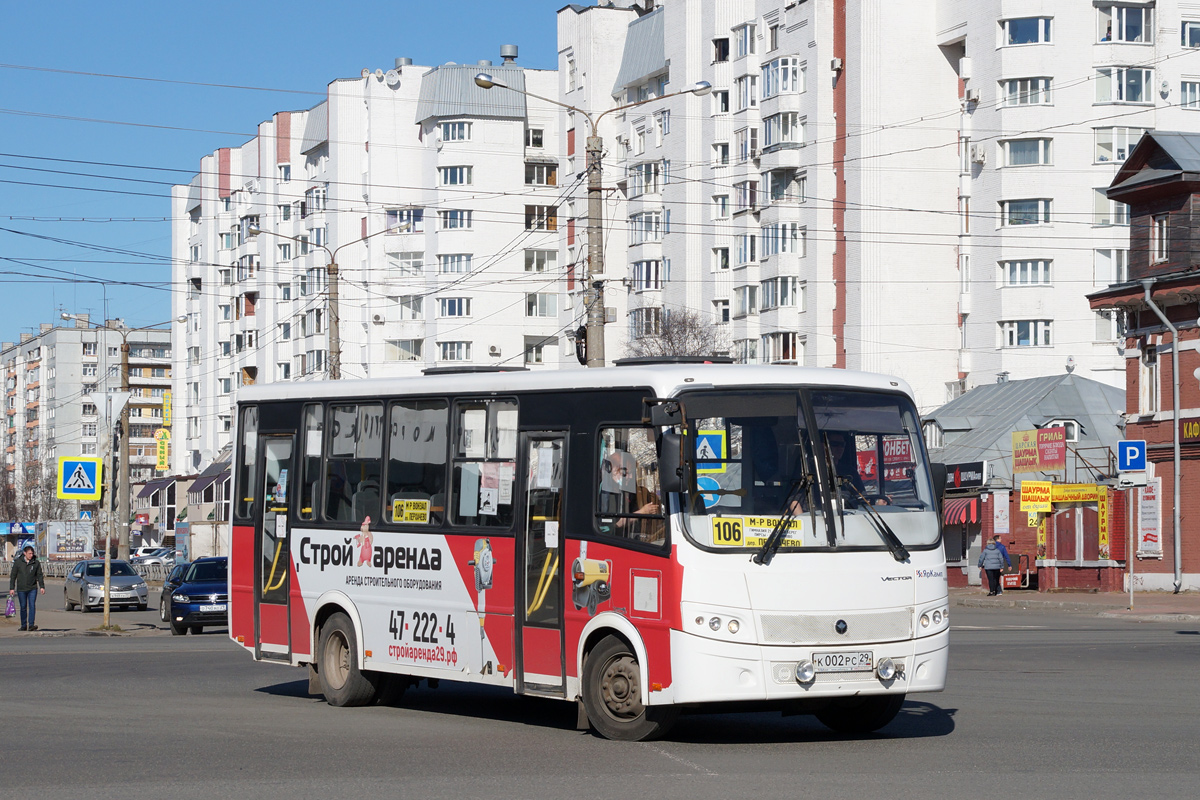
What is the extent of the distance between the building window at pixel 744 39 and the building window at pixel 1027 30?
49.1 ft

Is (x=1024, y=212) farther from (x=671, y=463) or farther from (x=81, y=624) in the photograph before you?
(x=671, y=463)

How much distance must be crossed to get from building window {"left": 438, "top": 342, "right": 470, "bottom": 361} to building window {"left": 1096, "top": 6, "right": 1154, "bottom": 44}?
41218 mm

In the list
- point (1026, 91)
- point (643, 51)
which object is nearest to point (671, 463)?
point (1026, 91)

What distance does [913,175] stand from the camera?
240ft

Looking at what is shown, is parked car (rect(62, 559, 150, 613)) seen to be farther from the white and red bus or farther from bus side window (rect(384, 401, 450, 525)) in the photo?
bus side window (rect(384, 401, 450, 525))

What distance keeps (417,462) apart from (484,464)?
95 cm

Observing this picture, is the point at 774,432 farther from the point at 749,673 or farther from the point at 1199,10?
the point at 1199,10

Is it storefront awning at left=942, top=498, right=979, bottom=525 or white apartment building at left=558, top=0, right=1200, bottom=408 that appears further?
white apartment building at left=558, top=0, right=1200, bottom=408

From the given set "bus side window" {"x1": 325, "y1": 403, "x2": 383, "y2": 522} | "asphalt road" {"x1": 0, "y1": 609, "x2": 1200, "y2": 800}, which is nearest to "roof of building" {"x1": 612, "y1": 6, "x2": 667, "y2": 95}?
"asphalt road" {"x1": 0, "y1": 609, "x2": 1200, "y2": 800}

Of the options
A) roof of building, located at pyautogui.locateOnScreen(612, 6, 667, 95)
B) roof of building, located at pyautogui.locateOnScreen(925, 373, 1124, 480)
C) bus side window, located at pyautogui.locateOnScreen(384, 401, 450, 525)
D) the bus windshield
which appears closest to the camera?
the bus windshield

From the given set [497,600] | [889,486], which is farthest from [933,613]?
[497,600]

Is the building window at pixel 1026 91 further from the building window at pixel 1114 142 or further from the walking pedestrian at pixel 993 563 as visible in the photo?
the walking pedestrian at pixel 993 563

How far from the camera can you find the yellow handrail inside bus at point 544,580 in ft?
42.7

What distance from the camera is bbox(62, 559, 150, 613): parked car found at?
4400 cm
